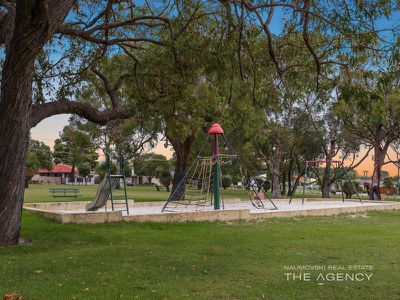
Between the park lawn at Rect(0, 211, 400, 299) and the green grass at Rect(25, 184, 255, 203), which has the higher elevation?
the green grass at Rect(25, 184, 255, 203)

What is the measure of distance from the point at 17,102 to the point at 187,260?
4.22 metres

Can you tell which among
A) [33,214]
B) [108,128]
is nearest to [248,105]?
[33,214]

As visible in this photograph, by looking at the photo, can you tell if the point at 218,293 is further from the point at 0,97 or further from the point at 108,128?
the point at 108,128

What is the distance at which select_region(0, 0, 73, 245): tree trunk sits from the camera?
27.0 ft

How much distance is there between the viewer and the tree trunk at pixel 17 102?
8241mm

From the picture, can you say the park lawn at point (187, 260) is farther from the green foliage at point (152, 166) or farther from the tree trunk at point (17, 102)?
the green foliage at point (152, 166)

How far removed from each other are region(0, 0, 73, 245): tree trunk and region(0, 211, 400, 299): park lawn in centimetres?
79

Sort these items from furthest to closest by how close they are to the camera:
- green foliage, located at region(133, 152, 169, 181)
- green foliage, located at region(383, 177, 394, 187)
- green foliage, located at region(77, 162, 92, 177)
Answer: green foliage, located at region(77, 162, 92, 177) < green foliage, located at region(133, 152, 169, 181) < green foliage, located at region(383, 177, 394, 187)

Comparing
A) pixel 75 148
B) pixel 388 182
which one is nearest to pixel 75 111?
pixel 75 148

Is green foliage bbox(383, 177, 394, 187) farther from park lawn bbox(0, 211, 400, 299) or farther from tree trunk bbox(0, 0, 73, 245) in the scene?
tree trunk bbox(0, 0, 73, 245)

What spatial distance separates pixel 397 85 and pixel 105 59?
27.6 feet

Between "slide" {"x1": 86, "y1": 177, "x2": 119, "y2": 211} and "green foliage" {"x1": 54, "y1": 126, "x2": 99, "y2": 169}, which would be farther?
"green foliage" {"x1": 54, "y1": 126, "x2": 99, "y2": 169}

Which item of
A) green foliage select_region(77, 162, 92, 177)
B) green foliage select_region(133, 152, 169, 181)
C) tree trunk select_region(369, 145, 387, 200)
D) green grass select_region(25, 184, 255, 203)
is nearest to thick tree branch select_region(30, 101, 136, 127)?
green grass select_region(25, 184, 255, 203)

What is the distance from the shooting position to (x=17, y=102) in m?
8.76
